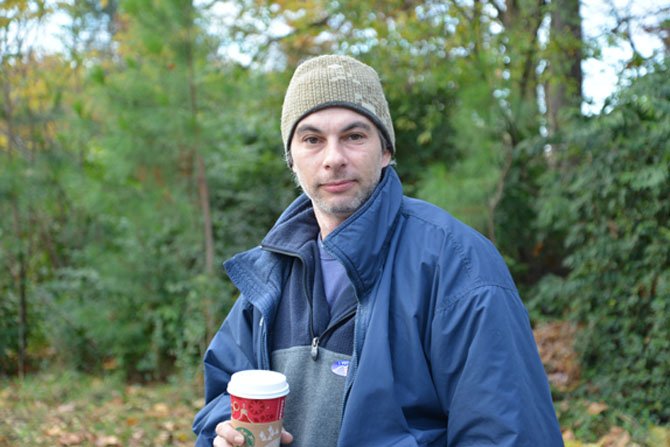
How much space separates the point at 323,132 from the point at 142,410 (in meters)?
4.69

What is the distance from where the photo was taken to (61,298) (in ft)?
25.6

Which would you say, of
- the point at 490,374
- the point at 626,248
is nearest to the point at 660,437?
the point at 626,248

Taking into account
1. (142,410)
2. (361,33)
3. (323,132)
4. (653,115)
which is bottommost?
(142,410)

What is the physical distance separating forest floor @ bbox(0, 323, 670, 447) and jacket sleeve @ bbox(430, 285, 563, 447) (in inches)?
112

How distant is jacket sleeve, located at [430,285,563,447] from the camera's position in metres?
1.70

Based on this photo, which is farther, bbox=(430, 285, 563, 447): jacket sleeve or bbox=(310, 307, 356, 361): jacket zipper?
bbox=(310, 307, 356, 361): jacket zipper

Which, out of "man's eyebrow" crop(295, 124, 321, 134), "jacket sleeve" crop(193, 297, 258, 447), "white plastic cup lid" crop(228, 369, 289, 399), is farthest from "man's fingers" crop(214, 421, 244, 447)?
"man's eyebrow" crop(295, 124, 321, 134)

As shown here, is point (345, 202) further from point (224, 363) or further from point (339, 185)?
point (224, 363)

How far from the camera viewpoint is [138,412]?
595 cm

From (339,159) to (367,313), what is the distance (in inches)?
20.1

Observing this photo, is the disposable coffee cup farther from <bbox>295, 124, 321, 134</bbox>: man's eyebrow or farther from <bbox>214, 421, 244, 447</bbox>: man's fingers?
<bbox>295, 124, 321, 134</bbox>: man's eyebrow

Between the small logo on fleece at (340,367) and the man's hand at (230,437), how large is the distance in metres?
0.24

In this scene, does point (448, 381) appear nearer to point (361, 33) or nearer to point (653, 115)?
point (653, 115)

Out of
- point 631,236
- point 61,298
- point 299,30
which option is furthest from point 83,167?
point 631,236
